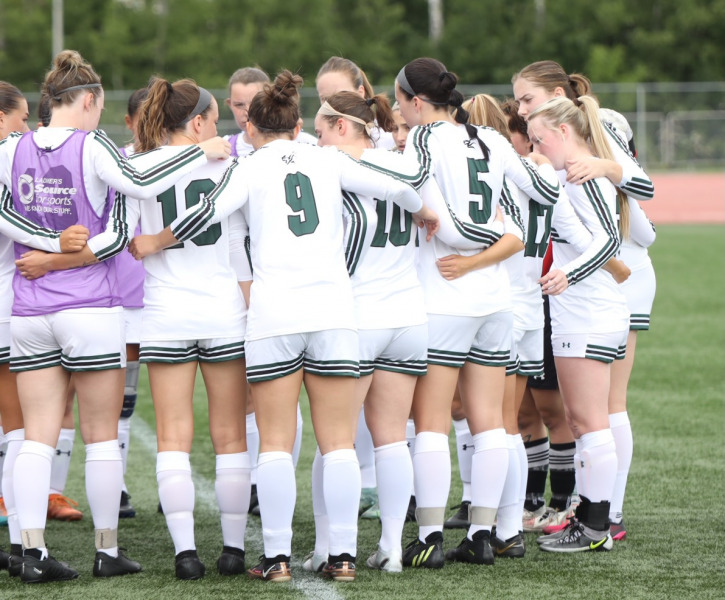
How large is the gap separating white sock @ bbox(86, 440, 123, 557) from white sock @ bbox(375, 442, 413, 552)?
1.09m

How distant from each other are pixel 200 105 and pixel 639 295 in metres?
2.35

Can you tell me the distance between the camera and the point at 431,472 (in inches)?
187

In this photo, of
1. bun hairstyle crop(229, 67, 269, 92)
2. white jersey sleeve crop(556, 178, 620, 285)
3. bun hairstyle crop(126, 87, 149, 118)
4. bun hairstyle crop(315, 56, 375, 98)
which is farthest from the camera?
bun hairstyle crop(229, 67, 269, 92)

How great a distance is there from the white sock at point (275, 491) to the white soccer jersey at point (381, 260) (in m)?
0.65

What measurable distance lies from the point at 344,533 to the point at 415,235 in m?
1.27

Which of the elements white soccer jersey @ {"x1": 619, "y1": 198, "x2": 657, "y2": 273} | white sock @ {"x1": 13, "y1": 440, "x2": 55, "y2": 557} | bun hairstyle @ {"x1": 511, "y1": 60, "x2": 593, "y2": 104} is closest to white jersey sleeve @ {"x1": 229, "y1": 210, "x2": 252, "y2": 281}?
white sock @ {"x1": 13, "y1": 440, "x2": 55, "y2": 557}

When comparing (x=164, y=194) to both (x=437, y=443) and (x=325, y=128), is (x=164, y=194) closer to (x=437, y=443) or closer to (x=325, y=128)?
(x=325, y=128)

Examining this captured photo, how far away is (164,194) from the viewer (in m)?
4.62

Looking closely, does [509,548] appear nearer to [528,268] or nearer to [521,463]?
[521,463]

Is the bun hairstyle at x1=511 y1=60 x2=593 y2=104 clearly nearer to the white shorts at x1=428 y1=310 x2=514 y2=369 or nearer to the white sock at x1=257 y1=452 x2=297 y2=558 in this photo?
the white shorts at x1=428 y1=310 x2=514 y2=369

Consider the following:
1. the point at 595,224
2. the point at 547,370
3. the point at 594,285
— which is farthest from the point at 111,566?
the point at 595,224

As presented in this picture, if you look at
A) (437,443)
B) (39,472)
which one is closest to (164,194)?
(39,472)

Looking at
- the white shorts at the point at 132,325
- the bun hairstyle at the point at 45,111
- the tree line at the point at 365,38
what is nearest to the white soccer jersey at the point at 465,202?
the bun hairstyle at the point at 45,111

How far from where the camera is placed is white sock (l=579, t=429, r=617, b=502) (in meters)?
5.10
